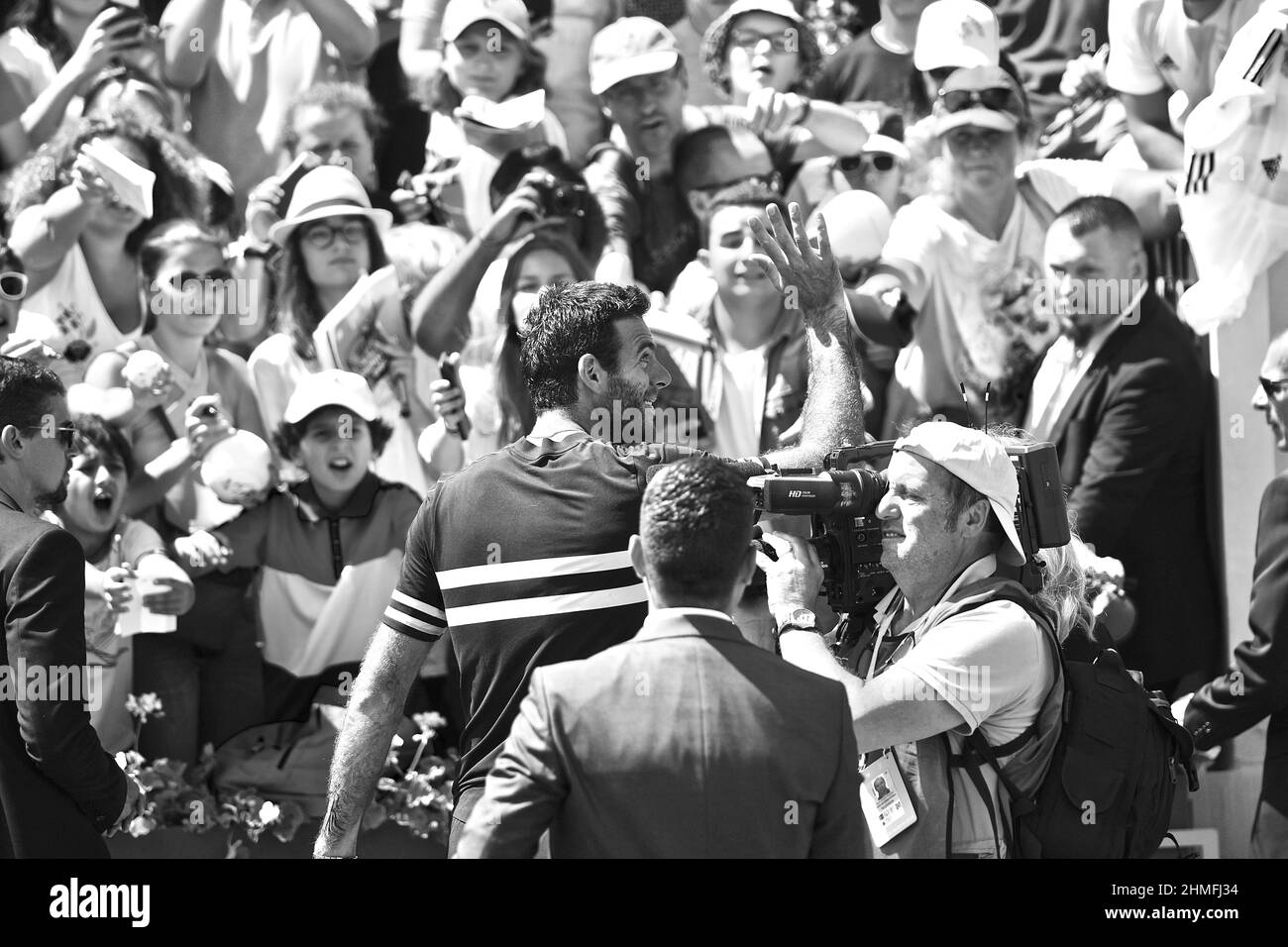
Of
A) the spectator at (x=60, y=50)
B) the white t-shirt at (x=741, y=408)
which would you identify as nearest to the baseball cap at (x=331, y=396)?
the white t-shirt at (x=741, y=408)

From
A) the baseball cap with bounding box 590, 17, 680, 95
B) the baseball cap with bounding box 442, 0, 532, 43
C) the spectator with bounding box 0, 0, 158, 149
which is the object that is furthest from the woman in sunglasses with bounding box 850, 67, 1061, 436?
the spectator with bounding box 0, 0, 158, 149

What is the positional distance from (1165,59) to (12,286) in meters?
4.06

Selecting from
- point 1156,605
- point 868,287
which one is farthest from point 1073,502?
point 868,287

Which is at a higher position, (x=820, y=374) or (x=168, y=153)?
(x=168, y=153)

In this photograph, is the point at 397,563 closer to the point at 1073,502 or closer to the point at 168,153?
the point at 168,153

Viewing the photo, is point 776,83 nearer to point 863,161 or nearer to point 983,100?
point 863,161

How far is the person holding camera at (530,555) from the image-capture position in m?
3.26

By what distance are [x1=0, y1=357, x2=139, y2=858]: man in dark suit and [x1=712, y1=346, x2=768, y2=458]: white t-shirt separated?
2.37 metres

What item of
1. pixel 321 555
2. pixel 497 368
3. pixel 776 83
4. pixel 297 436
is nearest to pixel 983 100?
pixel 776 83

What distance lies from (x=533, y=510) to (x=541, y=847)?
641mm

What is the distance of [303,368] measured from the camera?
591 cm

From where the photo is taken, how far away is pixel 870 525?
3535mm

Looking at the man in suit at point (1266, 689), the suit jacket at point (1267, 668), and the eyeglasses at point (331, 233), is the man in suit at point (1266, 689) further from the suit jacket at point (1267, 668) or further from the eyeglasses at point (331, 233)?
the eyeglasses at point (331, 233)

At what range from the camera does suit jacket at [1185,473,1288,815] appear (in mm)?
4809
